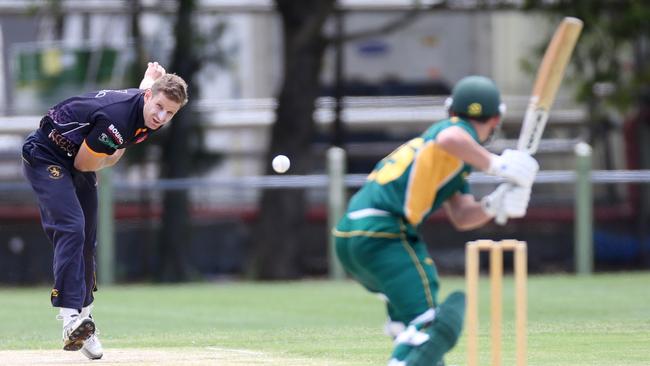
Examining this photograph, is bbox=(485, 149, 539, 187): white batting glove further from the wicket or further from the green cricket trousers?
the green cricket trousers

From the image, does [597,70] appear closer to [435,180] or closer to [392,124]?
[392,124]

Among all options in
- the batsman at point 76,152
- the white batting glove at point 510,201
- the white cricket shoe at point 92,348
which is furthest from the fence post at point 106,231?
the white batting glove at point 510,201

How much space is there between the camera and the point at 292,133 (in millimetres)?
20688

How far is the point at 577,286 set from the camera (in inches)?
665

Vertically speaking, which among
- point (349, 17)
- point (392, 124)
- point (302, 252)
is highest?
point (349, 17)

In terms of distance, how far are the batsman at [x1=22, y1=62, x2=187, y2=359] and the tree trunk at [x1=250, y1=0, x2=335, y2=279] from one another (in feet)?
36.8

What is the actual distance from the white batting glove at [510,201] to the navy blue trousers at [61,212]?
9.54ft

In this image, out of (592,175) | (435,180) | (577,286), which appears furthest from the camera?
(592,175)

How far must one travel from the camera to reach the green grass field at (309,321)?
9688 millimetres

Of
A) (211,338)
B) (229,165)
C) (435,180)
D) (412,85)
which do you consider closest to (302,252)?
(229,165)

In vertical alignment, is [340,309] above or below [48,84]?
below

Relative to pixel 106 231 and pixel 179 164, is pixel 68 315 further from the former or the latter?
pixel 179 164

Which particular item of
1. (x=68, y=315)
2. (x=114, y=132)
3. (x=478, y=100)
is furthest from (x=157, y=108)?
(x=478, y=100)

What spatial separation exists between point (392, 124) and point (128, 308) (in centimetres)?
762
